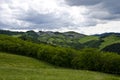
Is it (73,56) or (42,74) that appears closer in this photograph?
(42,74)

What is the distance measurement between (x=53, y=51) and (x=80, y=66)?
21.0m

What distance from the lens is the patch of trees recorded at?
369 ft

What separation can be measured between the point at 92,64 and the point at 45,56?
2879 centimetres

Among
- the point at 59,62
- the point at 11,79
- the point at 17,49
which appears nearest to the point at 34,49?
the point at 17,49

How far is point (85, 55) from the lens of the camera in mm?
A: 119062

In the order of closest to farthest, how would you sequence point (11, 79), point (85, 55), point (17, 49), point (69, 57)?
1. point (11, 79)
2. point (85, 55)
3. point (69, 57)
4. point (17, 49)

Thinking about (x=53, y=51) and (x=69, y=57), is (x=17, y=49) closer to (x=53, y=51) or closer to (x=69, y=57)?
(x=53, y=51)

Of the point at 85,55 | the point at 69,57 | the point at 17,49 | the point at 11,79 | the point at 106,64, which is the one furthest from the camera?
the point at 17,49

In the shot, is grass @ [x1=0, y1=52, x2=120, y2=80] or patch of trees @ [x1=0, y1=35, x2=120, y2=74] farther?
patch of trees @ [x1=0, y1=35, x2=120, y2=74]

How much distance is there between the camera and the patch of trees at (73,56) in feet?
369

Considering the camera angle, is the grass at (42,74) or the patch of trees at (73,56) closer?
the grass at (42,74)

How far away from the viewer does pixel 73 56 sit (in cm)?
12800

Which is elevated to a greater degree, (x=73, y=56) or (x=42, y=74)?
(x=42, y=74)

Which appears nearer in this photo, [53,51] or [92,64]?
[92,64]
